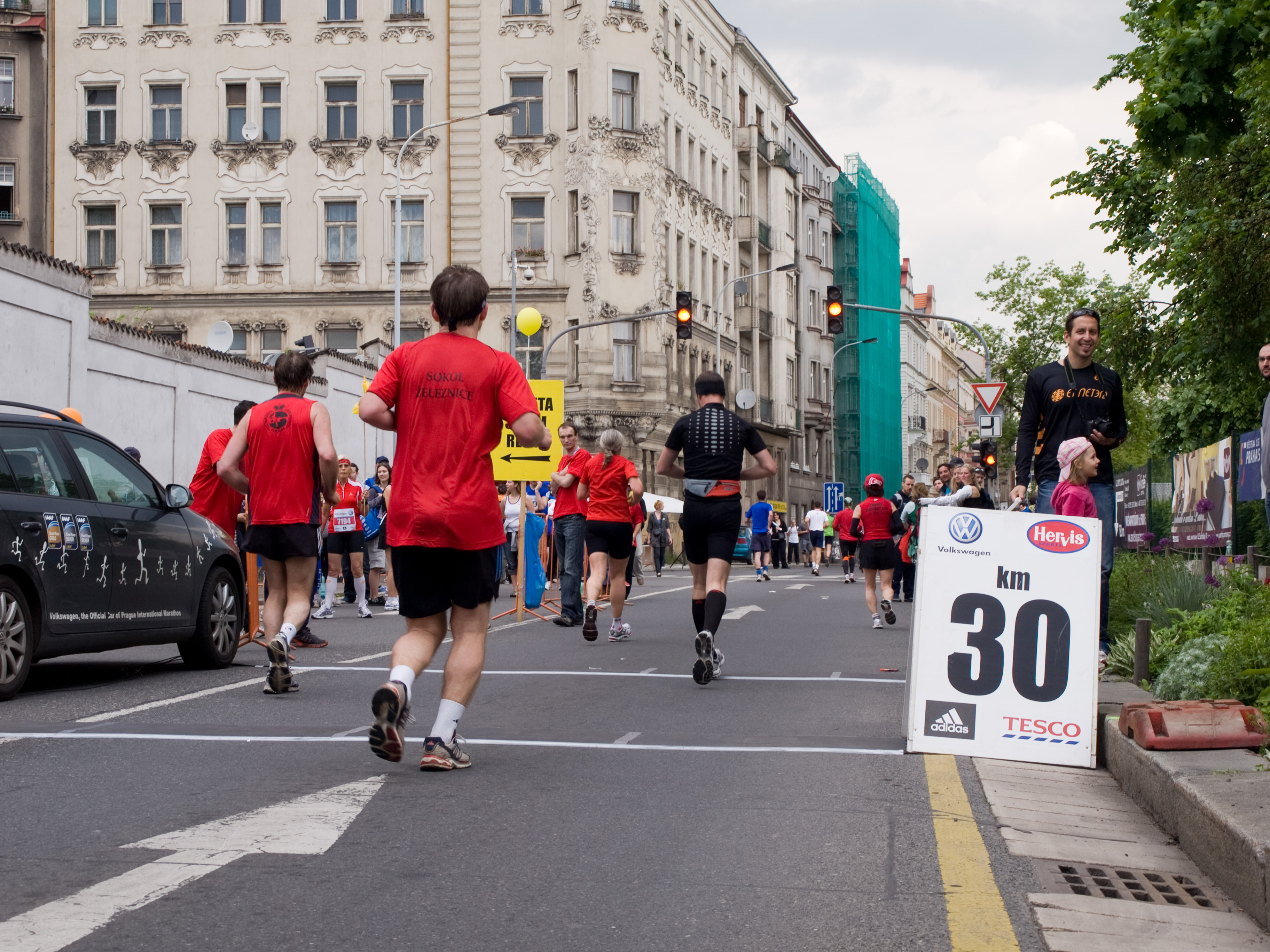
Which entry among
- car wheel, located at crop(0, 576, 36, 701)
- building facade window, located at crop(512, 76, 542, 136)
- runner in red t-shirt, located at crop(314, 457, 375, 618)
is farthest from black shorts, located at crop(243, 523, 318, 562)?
building facade window, located at crop(512, 76, 542, 136)

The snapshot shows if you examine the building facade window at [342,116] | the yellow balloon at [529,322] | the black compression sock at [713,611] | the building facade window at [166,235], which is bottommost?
the black compression sock at [713,611]

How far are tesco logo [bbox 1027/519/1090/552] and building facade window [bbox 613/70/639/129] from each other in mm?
46047

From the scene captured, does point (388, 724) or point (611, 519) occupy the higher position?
point (611, 519)

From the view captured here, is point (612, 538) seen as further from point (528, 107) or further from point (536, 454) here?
point (528, 107)

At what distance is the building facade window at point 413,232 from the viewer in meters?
51.8

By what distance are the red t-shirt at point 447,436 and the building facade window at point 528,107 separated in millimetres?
46165

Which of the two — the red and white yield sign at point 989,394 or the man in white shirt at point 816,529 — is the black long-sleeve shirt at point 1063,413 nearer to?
the red and white yield sign at point 989,394

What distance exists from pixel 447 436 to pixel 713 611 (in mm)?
4249

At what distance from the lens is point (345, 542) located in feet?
63.0

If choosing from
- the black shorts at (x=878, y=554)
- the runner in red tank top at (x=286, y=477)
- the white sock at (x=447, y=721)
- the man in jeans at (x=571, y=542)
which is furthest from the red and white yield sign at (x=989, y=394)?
the white sock at (x=447, y=721)

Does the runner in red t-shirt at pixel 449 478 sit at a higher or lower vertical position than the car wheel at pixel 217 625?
higher

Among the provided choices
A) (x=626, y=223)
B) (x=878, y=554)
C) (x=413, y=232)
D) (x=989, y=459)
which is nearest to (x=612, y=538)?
(x=878, y=554)

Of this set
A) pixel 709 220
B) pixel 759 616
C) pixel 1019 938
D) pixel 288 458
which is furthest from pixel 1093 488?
pixel 709 220

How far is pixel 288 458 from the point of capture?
10227 millimetres
